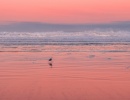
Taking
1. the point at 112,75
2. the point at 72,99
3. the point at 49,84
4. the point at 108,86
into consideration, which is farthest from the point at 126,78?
the point at 72,99

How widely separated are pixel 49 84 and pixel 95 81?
1.61m

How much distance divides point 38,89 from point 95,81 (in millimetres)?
2266

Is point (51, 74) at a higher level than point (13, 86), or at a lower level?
higher

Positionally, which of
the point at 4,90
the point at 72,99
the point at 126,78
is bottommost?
the point at 72,99

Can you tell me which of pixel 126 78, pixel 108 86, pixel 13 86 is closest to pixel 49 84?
pixel 13 86

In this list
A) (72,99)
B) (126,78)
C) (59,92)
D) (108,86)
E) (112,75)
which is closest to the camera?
(72,99)

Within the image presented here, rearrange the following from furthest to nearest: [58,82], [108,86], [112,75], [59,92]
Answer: [112,75] < [58,82] < [108,86] < [59,92]


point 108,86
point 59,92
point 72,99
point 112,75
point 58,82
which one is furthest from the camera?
point 112,75

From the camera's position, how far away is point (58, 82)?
35.8 feet

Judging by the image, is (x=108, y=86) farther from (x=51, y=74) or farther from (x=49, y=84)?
(x=51, y=74)

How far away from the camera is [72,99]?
8336 mm

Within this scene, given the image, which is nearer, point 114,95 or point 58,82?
point 114,95

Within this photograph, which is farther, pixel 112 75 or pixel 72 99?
pixel 112 75

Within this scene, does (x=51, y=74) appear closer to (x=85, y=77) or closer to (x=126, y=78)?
(x=85, y=77)
